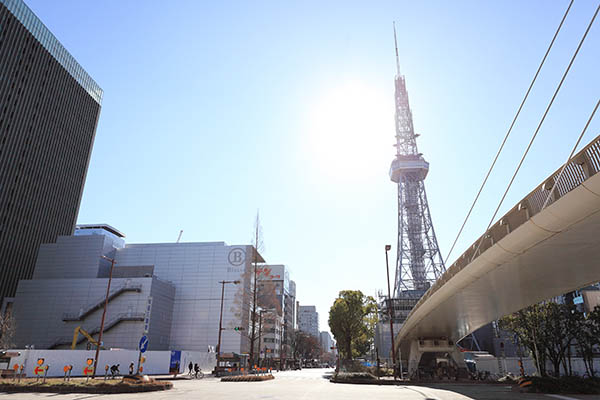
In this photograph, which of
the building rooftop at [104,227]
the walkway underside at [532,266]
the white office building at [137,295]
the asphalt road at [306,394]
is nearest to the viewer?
the walkway underside at [532,266]

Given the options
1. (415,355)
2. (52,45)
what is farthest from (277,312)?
(52,45)

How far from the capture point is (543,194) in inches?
448

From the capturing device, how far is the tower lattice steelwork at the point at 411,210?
88812mm

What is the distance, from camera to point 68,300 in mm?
60750

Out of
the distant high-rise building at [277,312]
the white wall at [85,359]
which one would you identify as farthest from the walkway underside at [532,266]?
the distant high-rise building at [277,312]

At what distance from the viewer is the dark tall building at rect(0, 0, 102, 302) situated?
68.2m

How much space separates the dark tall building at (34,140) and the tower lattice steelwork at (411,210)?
76111 millimetres

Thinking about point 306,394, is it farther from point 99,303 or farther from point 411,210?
point 411,210

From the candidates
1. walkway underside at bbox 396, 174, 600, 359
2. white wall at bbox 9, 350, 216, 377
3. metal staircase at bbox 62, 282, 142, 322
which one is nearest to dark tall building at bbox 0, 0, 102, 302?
metal staircase at bbox 62, 282, 142, 322

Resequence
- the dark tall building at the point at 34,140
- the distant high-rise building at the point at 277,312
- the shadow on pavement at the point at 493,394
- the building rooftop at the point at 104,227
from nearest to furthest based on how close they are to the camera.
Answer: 1. the shadow on pavement at the point at 493,394
2. the dark tall building at the point at 34,140
3. the distant high-rise building at the point at 277,312
4. the building rooftop at the point at 104,227

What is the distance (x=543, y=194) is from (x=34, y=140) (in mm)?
86722

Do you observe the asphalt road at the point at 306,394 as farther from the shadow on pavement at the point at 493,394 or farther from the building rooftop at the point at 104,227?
the building rooftop at the point at 104,227

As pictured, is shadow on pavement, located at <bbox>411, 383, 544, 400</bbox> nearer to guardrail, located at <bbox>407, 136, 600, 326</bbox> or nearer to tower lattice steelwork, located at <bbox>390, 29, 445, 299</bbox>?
guardrail, located at <bbox>407, 136, 600, 326</bbox>

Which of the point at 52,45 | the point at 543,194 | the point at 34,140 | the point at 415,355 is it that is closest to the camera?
the point at 543,194
